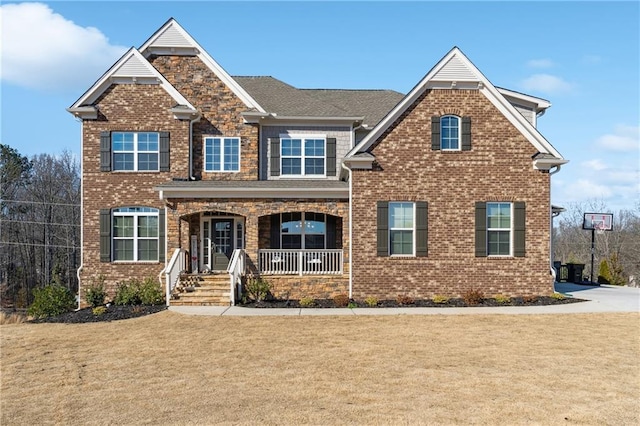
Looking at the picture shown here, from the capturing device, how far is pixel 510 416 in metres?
6.64

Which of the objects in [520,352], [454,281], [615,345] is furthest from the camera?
[454,281]

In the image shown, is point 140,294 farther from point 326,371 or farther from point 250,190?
point 326,371

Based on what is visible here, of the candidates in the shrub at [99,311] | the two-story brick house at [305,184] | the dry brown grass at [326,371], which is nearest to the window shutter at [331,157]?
the two-story brick house at [305,184]

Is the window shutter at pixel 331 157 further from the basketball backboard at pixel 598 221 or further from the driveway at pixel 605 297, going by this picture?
the basketball backboard at pixel 598 221

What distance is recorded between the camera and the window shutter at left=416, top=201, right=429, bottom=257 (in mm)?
17188

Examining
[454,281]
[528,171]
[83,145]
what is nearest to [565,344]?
[454,281]

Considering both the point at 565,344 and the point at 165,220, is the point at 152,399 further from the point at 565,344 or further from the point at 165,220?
the point at 165,220

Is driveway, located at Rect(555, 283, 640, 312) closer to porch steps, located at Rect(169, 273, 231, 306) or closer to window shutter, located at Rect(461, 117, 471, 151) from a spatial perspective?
window shutter, located at Rect(461, 117, 471, 151)

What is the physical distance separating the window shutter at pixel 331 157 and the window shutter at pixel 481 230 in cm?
602

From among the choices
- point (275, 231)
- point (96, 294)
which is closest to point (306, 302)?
point (275, 231)

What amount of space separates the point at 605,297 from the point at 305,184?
453 inches

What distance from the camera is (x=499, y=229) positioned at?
1750 centimetres

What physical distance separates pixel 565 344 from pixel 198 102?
15.3 meters

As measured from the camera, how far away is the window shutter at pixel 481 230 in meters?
17.3
